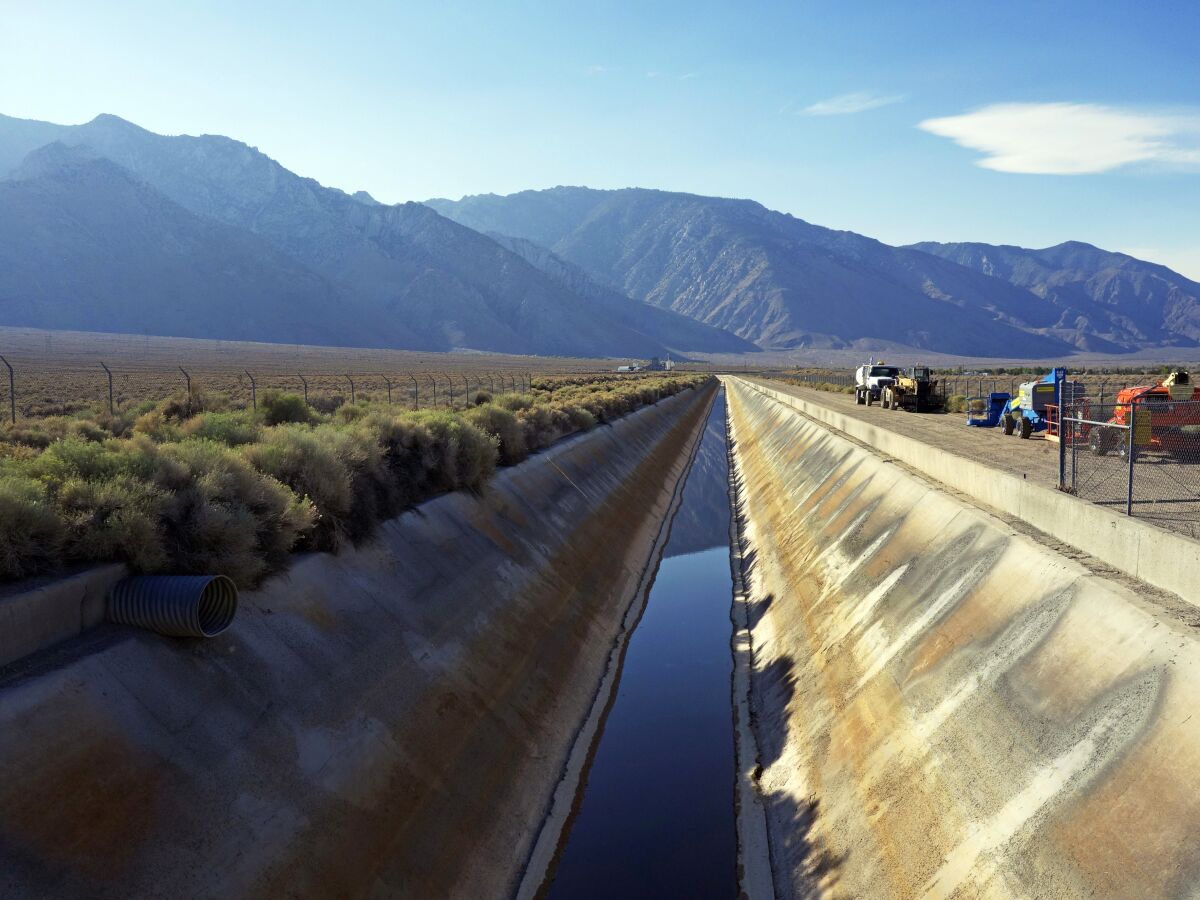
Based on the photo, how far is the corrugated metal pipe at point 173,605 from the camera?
30.1 feet

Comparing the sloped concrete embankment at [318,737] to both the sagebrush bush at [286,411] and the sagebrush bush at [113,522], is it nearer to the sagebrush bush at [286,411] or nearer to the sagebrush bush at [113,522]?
the sagebrush bush at [113,522]

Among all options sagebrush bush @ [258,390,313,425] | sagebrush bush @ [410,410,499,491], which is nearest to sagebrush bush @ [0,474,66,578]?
sagebrush bush @ [410,410,499,491]

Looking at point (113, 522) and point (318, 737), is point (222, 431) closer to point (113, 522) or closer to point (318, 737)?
point (113, 522)

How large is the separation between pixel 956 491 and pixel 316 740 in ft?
42.6

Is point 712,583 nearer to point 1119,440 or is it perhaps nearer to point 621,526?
point 621,526

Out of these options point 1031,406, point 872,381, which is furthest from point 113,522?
point 872,381

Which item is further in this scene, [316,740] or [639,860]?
[639,860]

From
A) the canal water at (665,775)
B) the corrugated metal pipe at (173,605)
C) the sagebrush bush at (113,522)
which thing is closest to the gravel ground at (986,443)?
the canal water at (665,775)

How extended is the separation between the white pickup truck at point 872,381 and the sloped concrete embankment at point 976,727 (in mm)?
41859

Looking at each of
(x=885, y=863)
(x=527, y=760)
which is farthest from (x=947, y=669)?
(x=527, y=760)

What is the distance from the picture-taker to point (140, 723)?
8.46 m

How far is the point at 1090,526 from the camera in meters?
12.4

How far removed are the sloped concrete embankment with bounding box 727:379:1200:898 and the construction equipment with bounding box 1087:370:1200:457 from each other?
377 centimetres

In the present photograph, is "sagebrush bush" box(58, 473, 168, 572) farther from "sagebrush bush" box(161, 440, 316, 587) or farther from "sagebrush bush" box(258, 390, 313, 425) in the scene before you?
"sagebrush bush" box(258, 390, 313, 425)
